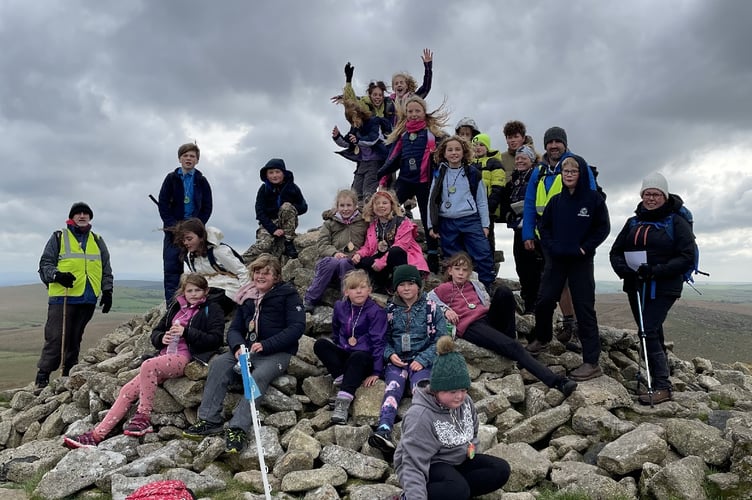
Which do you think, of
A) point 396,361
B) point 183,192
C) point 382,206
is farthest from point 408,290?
point 183,192

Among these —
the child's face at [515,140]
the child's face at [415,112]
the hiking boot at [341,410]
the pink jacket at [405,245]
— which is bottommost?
the hiking boot at [341,410]

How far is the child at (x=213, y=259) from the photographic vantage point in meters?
10.3

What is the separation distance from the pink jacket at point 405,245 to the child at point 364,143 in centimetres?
382

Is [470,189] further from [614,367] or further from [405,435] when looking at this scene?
[405,435]

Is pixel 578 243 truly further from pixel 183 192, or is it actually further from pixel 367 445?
pixel 183 192

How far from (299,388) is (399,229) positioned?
12.8 ft

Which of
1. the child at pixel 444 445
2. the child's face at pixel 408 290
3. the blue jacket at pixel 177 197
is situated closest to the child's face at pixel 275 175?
the blue jacket at pixel 177 197

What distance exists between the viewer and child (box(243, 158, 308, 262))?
43.1 feet

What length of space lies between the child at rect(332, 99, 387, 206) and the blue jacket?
4.43 metres

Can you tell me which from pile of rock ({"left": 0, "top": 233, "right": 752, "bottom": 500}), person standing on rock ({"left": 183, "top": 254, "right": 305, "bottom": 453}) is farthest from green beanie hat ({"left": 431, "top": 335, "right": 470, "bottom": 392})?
person standing on rock ({"left": 183, "top": 254, "right": 305, "bottom": 453})

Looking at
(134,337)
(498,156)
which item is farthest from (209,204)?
(498,156)

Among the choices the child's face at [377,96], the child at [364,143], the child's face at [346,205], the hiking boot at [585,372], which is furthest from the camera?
the child's face at [377,96]

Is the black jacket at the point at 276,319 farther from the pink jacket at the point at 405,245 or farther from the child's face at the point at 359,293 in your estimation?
the pink jacket at the point at 405,245

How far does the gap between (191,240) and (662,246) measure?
29.1 feet
